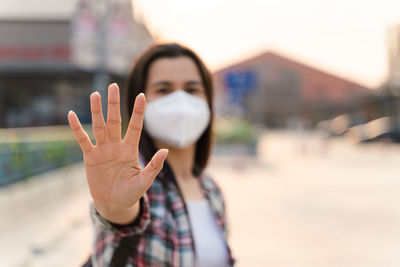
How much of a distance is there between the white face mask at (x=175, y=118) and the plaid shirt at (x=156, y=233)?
286 millimetres

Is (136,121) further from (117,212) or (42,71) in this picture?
(42,71)

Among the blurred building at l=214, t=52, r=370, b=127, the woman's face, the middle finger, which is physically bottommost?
the blurred building at l=214, t=52, r=370, b=127

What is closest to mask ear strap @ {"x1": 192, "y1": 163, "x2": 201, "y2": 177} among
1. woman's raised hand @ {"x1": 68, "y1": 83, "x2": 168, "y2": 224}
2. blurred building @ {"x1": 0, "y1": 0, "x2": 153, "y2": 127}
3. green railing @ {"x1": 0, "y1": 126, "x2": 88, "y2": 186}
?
woman's raised hand @ {"x1": 68, "y1": 83, "x2": 168, "y2": 224}

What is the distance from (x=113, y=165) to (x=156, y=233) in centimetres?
39

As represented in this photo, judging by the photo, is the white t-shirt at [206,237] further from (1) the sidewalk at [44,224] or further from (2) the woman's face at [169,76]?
(1) the sidewalk at [44,224]

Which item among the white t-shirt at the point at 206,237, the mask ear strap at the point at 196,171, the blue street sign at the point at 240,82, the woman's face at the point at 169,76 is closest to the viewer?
the white t-shirt at the point at 206,237

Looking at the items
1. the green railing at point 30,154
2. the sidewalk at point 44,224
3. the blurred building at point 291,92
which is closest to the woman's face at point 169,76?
the sidewalk at point 44,224

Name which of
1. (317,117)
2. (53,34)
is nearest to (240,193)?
(53,34)

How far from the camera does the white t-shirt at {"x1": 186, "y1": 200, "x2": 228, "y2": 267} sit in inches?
67.7

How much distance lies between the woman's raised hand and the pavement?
260 centimetres

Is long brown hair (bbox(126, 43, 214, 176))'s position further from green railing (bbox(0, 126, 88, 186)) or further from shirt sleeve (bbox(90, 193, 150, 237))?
green railing (bbox(0, 126, 88, 186))

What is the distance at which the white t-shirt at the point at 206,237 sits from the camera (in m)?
1.72

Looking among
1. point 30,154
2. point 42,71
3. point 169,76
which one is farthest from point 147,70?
point 42,71

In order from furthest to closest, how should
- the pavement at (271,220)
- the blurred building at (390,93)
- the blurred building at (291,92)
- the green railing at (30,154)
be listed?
the blurred building at (291,92)
the blurred building at (390,93)
the green railing at (30,154)
the pavement at (271,220)
